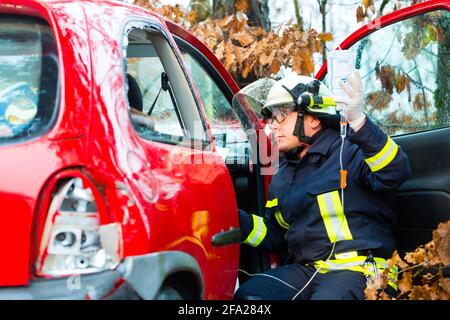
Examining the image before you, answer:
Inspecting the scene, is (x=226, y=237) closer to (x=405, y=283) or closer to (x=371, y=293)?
(x=371, y=293)

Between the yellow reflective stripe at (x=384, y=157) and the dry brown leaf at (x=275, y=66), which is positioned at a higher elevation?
the dry brown leaf at (x=275, y=66)

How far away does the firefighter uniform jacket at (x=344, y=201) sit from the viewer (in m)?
3.46

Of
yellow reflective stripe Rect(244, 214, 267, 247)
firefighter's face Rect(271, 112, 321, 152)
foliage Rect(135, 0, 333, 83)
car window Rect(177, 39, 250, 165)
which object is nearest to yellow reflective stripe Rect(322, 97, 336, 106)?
firefighter's face Rect(271, 112, 321, 152)

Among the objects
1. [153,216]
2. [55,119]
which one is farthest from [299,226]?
[55,119]

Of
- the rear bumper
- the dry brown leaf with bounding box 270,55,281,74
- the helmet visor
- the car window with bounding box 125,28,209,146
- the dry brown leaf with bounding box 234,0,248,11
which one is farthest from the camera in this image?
the dry brown leaf with bounding box 234,0,248,11

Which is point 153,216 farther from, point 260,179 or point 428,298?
point 260,179

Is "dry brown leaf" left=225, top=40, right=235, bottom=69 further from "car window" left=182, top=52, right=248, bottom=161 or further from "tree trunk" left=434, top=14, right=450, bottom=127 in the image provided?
"tree trunk" left=434, top=14, right=450, bottom=127

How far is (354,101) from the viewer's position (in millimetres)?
3414

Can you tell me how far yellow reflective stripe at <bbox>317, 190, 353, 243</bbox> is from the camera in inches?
144

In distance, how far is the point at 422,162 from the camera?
4148mm

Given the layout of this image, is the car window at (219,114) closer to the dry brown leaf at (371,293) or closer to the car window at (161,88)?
the car window at (161,88)

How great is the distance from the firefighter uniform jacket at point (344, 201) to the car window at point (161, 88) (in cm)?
77

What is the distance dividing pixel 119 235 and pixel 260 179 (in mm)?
1974

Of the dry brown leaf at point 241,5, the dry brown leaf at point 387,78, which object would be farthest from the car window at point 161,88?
the dry brown leaf at point 241,5
